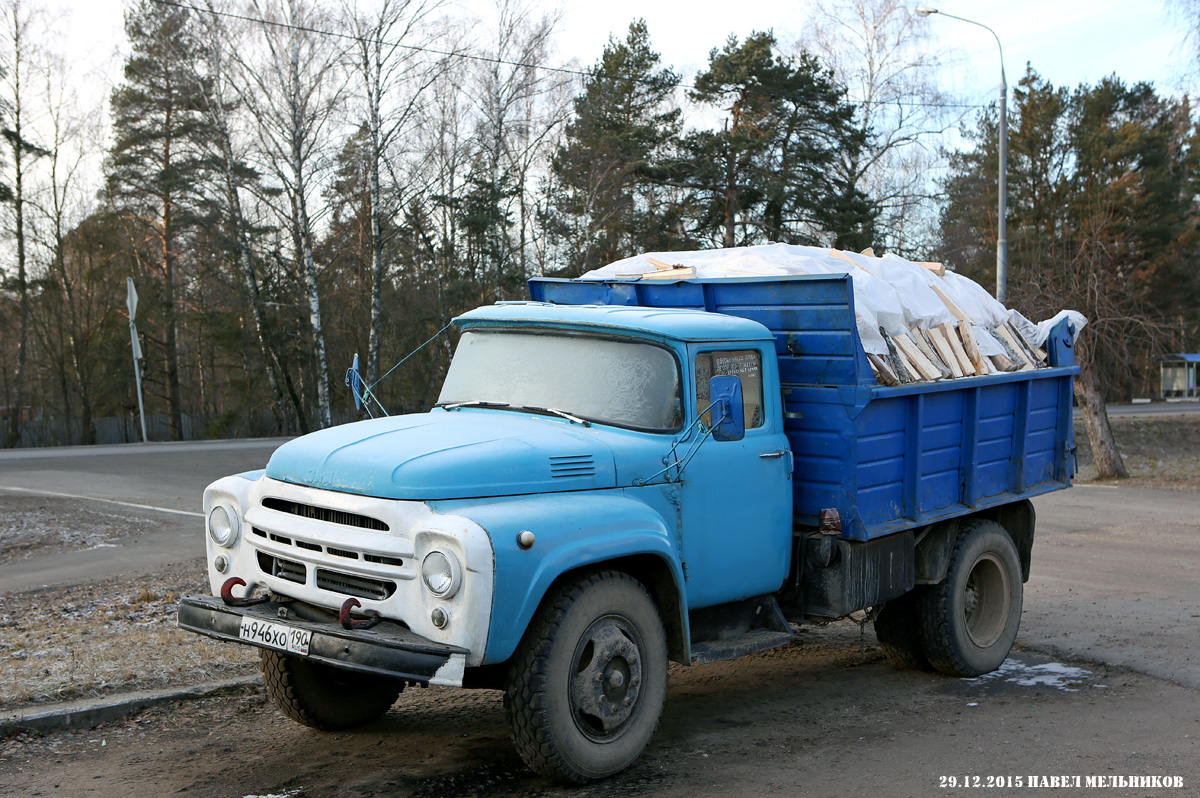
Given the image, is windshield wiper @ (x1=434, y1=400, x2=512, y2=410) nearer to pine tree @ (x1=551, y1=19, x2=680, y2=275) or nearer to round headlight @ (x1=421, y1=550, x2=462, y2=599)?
round headlight @ (x1=421, y1=550, x2=462, y2=599)

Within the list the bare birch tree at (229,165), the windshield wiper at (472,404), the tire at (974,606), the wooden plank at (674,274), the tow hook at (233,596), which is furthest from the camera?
the bare birch tree at (229,165)

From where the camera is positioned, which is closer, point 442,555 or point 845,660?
point 442,555

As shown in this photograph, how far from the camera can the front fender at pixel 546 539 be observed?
13.2 feet

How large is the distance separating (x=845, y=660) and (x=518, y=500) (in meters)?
3.69

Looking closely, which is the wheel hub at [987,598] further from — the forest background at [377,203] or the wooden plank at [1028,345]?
the forest background at [377,203]

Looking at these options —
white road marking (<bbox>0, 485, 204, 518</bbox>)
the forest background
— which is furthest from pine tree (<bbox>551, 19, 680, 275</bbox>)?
white road marking (<bbox>0, 485, 204, 518</bbox>)

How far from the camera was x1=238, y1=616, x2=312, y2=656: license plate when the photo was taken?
4.18m

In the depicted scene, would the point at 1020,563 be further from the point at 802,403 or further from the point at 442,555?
the point at 442,555

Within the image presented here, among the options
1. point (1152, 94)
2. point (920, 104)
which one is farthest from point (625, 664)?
point (1152, 94)

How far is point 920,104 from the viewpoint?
34.2 metres

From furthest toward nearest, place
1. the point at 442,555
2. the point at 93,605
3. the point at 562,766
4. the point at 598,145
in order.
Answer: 1. the point at 598,145
2. the point at 93,605
3. the point at 562,766
4. the point at 442,555

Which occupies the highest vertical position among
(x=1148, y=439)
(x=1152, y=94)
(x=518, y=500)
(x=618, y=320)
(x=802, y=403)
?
(x=1152, y=94)

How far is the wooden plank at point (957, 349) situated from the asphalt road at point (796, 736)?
1.97 metres

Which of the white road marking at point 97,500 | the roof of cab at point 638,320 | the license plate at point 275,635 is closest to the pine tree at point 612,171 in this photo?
the white road marking at point 97,500
